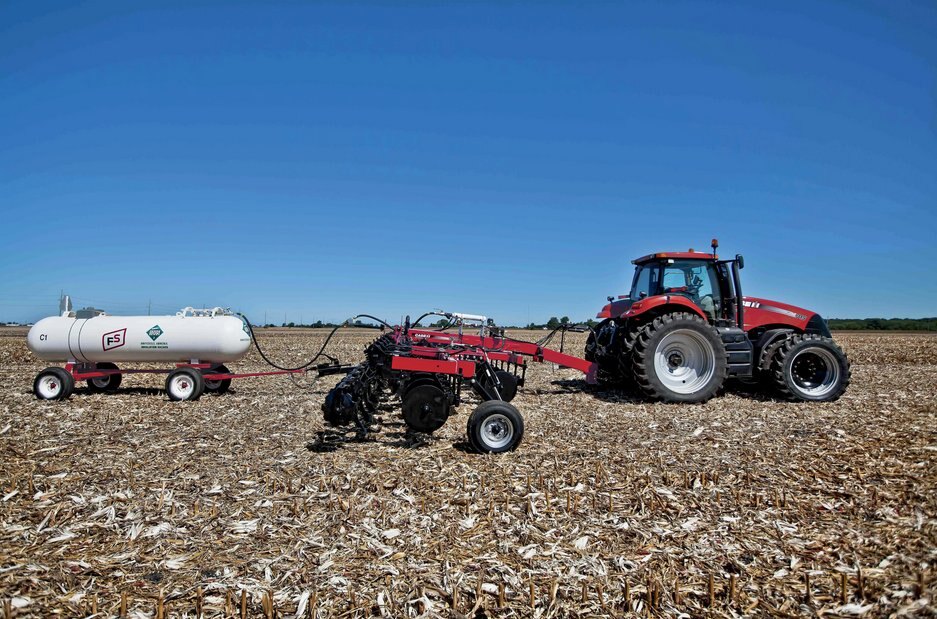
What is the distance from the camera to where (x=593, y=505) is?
4363 mm

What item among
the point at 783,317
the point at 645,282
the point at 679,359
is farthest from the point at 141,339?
the point at 783,317

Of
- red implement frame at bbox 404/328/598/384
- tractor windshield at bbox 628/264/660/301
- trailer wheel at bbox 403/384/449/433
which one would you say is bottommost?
trailer wheel at bbox 403/384/449/433

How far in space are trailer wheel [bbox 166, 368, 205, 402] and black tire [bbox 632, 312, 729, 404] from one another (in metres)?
7.87

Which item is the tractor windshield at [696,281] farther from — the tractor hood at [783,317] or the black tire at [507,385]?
the black tire at [507,385]

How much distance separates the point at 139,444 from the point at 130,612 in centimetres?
402

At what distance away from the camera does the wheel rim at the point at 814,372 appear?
9367 millimetres

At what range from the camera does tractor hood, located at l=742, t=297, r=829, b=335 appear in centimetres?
1005

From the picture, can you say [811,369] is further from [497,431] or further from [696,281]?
[497,431]

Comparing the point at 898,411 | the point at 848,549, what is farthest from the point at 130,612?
the point at 898,411

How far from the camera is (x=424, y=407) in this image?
6.29 m

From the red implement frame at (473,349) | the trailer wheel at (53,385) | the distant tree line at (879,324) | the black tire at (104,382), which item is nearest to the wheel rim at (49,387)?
the trailer wheel at (53,385)

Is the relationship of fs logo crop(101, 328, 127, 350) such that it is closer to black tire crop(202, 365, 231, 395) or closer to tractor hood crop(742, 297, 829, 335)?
black tire crop(202, 365, 231, 395)

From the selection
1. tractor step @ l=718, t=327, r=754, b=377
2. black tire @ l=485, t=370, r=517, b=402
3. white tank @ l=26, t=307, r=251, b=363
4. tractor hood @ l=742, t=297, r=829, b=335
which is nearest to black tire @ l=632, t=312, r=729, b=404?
tractor step @ l=718, t=327, r=754, b=377

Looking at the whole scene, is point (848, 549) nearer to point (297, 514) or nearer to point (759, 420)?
point (297, 514)
